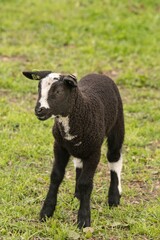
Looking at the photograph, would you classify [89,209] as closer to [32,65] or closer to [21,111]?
[21,111]

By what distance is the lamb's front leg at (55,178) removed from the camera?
6258mm

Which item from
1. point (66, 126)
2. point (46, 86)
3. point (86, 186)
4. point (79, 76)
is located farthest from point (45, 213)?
point (79, 76)

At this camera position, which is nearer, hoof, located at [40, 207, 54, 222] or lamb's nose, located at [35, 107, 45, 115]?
lamb's nose, located at [35, 107, 45, 115]

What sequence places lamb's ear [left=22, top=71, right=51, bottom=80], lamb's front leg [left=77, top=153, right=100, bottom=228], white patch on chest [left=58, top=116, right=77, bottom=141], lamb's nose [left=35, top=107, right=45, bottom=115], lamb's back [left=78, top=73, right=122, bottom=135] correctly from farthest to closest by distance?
lamb's back [left=78, top=73, right=122, bottom=135]
lamb's front leg [left=77, top=153, right=100, bottom=228]
white patch on chest [left=58, top=116, right=77, bottom=141]
lamb's ear [left=22, top=71, right=51, bottom=80]
lamb's nose [left=35, top=107, right=45, bottom=115]

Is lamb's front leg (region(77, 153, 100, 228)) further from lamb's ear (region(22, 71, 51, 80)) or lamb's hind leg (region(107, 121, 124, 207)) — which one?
lamb's ear (region(22, 71, 51, 80))

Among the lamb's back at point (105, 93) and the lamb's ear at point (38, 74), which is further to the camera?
the lamb's back at point (105, 93)

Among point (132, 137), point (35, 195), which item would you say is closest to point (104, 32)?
point (132, 137)

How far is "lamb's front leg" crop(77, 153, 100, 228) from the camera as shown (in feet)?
20.1

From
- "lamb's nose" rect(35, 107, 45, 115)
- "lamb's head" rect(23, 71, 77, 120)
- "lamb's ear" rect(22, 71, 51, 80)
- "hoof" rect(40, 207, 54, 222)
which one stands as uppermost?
"lamb's ear" rect(22, 71, 51, 80)

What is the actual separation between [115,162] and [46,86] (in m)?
1.75

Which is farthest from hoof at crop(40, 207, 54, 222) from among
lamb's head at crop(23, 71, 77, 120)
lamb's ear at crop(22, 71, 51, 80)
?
lamb's ear at crop(22, 71, 51, 80)

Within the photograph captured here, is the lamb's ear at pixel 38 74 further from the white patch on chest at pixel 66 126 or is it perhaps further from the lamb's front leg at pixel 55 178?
the lamb's front leg at pixel 55 178

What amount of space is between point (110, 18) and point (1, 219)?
28.9 feet

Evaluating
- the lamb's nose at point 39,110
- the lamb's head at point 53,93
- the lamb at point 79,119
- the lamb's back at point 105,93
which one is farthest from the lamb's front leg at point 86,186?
the lamb's nose at point 39,110
